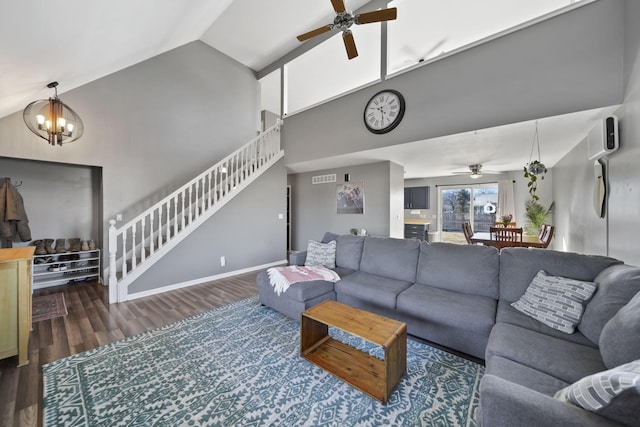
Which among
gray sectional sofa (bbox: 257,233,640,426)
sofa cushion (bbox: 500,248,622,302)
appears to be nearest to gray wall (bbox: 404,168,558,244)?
sofa cushion (bbox: 500,248,622,302)

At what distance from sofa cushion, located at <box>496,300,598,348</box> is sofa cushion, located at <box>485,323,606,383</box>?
7 centimetres

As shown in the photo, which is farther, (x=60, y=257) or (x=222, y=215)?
(x=222, y=215)

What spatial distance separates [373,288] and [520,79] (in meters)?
2.88

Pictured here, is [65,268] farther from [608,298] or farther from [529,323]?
[608,298]

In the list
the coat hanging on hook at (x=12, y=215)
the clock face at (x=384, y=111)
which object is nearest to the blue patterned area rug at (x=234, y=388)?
the coat hanging on hook at (x=12, y=215)

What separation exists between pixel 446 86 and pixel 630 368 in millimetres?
3313

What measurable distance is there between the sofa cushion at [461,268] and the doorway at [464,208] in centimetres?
478

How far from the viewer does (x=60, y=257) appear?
12.5 feet

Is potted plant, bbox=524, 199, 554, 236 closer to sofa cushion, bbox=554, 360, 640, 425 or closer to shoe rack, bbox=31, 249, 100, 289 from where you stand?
sofa cushion, bbox=554, 360, 640, 425

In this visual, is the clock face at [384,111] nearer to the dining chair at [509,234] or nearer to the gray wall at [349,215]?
the gray wall at [349,215]

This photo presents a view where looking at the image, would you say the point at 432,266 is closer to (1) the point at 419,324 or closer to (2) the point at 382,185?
(1) the point at 419,324

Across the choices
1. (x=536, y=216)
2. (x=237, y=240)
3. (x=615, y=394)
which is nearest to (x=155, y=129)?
(x=237, y=240)

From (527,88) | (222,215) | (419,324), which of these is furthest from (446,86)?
(222,215)

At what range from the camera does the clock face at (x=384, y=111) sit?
3.61 metres
